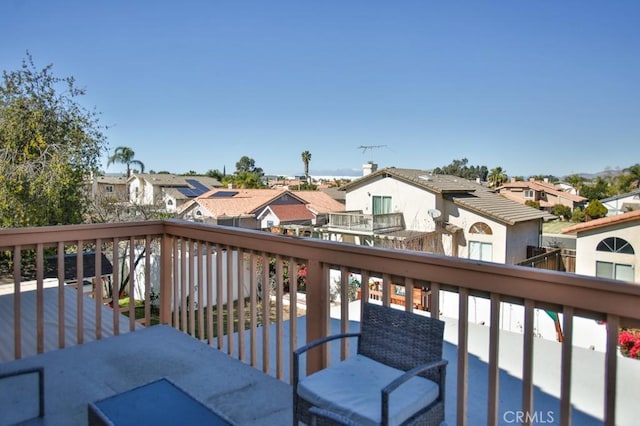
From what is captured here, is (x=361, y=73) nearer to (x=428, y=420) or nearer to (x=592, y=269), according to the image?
(x=592, y=269)

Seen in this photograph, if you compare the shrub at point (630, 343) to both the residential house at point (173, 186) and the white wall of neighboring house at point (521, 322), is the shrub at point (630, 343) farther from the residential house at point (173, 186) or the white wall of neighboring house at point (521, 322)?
the residential house at point (173, 186)

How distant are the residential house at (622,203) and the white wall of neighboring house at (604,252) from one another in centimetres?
23

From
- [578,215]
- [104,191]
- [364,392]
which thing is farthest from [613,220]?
[104,191]

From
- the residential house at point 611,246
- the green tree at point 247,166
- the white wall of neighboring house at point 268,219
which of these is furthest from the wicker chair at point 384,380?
the green tree at point 247,166

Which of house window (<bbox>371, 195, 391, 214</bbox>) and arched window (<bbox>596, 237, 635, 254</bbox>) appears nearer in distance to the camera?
arched window (<bbox>596, 237, 635, 254</bbox>)

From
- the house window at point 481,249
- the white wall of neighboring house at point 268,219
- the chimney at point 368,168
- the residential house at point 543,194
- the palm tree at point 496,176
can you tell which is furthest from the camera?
the white wall of neighboring house at point 268,219

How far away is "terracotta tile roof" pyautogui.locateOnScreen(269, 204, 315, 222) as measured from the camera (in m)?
21.4

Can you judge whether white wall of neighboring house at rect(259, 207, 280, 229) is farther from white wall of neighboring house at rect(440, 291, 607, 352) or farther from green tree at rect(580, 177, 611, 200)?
green tree at rect(580, 177, 611, 200)

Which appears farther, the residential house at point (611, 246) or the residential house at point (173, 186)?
the residential house at point (173, 186)

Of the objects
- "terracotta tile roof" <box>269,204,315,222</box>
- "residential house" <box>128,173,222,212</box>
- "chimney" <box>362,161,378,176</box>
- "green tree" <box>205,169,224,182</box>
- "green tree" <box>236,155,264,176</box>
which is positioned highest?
"green tree" <box>236,155,264,176</box>

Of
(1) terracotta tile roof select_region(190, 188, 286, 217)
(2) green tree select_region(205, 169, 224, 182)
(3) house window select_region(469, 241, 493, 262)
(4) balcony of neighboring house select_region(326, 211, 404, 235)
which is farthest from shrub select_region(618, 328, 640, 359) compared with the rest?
(2) green tree select_region(205, 169, 224, 182)

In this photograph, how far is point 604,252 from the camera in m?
7.98

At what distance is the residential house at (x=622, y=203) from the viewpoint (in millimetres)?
5873

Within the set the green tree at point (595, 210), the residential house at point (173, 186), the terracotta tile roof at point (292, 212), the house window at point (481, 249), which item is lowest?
the house window at point (481, 249)
